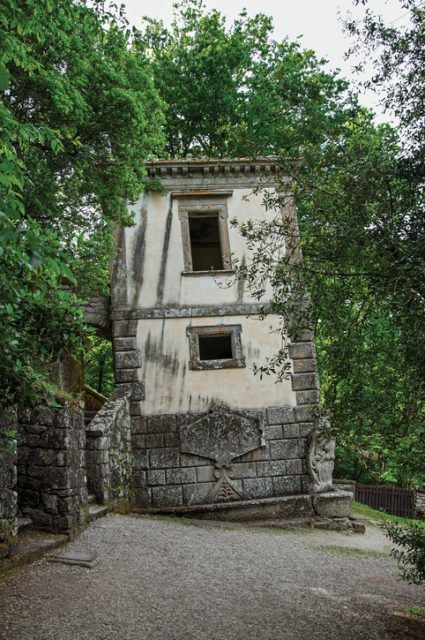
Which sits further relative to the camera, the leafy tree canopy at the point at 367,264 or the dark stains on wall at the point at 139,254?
the dark stains on wall at the point at 139,254

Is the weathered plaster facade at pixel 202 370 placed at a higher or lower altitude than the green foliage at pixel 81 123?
lower

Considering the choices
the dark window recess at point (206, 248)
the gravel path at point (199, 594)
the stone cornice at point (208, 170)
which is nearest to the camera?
the gravel path at point (199, 594)

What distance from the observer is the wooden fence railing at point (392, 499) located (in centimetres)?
1898

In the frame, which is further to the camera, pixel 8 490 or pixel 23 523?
pixel 23 523

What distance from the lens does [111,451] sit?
33.4ft

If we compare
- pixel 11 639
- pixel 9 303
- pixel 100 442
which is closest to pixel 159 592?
pixel 11 639

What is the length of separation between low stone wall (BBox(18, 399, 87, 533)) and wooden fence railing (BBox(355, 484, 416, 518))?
14.4 m

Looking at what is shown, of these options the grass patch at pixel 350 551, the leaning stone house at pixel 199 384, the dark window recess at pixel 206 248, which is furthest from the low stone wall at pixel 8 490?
the dark window recess at pixel 206 248

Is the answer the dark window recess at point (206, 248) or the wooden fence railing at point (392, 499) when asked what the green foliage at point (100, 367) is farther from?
the wooden fence railing at point (392, 499)

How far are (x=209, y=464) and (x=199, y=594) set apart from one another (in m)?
5.70

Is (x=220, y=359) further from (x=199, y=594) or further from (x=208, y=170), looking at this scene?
(x=199, y=594)

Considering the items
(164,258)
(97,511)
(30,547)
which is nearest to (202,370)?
(164,258)

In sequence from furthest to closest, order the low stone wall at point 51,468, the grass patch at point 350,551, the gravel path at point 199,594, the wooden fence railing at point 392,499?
the wooden fence railing at point 392,499 → the grass patch at point 350,551 → the low stone wall at point 51,468 → the gravel path at point 199,594

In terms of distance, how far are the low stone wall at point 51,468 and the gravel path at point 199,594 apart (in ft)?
1.43
